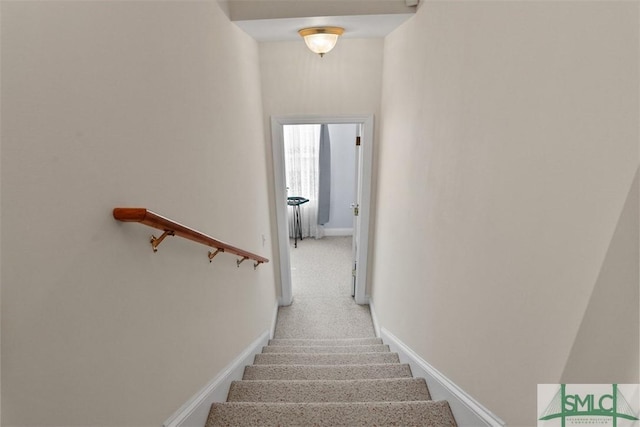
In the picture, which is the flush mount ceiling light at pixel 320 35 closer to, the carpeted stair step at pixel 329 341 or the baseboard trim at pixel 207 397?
the baseboard trim at pixel 207 397

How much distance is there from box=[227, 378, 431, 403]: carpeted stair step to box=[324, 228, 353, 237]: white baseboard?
14.1 ft

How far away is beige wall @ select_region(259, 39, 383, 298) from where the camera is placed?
311cm

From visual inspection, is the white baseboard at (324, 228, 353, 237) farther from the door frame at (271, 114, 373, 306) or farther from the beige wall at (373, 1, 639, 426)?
the beige wall at (373, 1, 639, 426)

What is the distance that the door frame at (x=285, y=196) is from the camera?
10.8 ft

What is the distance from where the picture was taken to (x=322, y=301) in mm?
4258

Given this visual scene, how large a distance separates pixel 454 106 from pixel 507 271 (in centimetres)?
79

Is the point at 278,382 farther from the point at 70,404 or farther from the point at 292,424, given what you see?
the point at 70,404

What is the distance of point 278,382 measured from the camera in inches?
79.4

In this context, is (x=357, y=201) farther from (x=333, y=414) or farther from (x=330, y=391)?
(x=333, y=414)

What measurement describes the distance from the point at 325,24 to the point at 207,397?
7.98 ft

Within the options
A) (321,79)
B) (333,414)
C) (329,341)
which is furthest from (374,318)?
(321,79)

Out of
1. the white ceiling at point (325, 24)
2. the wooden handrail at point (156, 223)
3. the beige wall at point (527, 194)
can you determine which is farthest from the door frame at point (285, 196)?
the wooden handrail at point (156, 223)

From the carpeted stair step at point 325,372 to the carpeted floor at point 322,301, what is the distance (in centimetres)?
131

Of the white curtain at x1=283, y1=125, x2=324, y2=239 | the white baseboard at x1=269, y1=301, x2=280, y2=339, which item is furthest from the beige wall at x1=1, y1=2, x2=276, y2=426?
the white curtain at x1=283, y1=125, x2=324, y2=239
